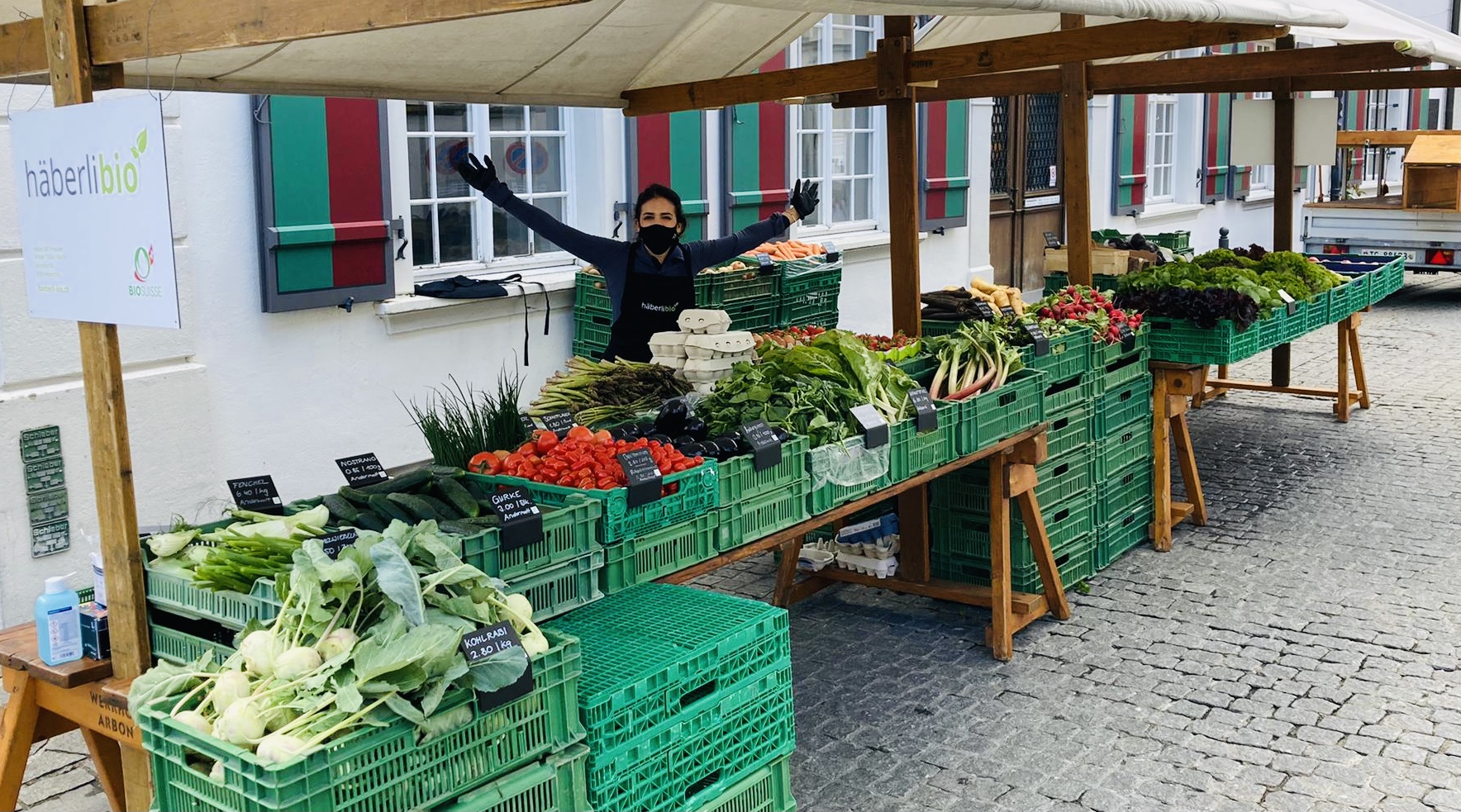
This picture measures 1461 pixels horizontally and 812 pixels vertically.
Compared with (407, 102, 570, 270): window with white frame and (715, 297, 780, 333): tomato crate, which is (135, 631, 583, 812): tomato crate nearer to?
(407, 102, 570, 270): window with white frame

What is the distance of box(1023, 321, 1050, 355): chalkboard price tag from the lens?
6316 mm

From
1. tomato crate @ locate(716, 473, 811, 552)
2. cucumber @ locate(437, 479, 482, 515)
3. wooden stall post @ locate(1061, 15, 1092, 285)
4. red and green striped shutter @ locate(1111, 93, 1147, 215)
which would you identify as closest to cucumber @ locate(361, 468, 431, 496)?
cucumber @ locate(437, 479, 482, 515)

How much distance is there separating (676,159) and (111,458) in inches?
269

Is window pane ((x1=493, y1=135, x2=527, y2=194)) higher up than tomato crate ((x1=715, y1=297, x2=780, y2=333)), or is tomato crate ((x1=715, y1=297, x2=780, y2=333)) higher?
window pane ((x1=493, y1=135, x2=527, y2=194))

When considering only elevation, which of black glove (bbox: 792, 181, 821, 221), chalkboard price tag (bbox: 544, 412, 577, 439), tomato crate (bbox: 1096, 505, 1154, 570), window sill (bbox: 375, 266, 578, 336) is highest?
black glove (bbox: 792, 181, 821, 221)

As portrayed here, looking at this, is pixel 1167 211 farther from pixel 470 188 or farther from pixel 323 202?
pixel 323 202

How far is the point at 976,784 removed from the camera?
4.68 metres

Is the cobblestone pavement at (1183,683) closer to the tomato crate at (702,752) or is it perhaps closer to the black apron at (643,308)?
the tomato crate at (702,752)

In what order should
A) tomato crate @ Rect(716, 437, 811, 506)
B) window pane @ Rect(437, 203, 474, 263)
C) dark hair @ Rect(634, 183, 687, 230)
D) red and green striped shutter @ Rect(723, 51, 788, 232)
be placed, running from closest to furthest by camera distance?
tomato crate @ Rect(716, 437, 811, 506), dark hair @ Rect(634, 183, 687, 230), window pane @ Rect(437, 203, 474, 263), red and green striped shutter @ Rect(723, 51, 788, 232)

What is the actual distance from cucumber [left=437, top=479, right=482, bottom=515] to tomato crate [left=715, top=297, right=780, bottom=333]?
5.31 m

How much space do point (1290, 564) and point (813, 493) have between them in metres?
3.77

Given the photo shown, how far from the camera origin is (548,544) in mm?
3666

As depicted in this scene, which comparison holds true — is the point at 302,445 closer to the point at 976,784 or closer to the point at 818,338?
the point at 818,338

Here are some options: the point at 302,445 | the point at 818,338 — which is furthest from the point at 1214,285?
the point at 302,445
